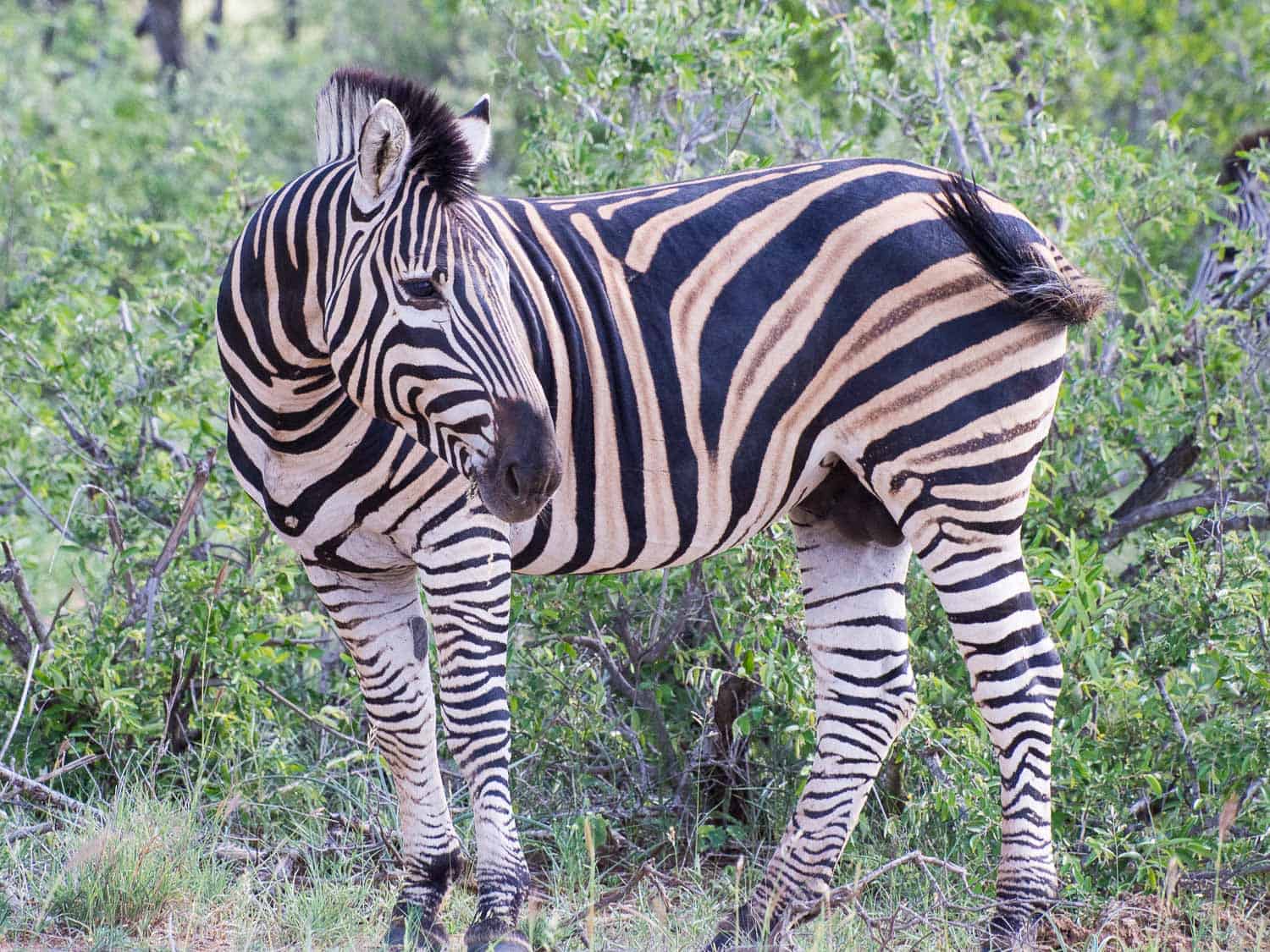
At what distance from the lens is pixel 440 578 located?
12.1ft

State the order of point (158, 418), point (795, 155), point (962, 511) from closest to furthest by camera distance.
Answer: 1. point (962, 511)
2. point (158, 418)
3. point (795, 155)

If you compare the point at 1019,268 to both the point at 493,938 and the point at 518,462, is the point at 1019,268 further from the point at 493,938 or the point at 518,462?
the point at 493,938

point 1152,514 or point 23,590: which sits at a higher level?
point 23,590

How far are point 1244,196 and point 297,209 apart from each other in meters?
6.31

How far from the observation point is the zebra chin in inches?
128

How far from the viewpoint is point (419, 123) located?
138 inches

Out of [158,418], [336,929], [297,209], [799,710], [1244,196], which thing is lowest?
[336,929]

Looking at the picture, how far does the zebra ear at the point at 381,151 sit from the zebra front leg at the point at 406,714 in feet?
3.79

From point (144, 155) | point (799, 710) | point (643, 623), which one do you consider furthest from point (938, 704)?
point (144, 155)

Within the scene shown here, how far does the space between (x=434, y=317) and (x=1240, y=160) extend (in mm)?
6264

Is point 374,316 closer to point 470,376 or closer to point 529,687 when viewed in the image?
point 470,376

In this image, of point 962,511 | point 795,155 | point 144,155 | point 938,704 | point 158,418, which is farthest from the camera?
point 144,155

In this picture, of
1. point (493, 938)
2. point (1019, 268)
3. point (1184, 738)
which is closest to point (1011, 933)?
point (1184, 738)

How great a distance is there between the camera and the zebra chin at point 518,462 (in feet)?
10.7
